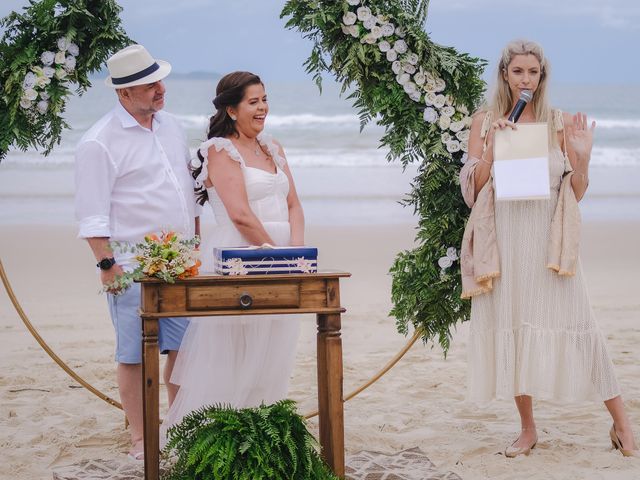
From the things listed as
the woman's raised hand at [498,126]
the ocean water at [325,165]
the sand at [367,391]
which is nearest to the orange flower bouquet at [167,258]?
the sand at [367,391]

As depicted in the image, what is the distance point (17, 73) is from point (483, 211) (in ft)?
8.53

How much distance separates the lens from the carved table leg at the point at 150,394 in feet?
14.4

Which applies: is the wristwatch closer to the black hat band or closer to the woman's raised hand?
the black hat band

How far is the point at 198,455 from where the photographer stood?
14.0 ft

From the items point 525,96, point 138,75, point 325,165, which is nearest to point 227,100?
point 138,75

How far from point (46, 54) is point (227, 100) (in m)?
1.15

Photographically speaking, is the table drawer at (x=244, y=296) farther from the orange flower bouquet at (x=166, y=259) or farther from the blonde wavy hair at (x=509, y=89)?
the blonde wavy hair at (x=509, y=89)

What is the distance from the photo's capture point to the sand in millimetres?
5238

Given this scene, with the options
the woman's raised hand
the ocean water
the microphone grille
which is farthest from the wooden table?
the ocean water

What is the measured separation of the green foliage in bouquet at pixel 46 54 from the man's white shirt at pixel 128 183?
0.58 m

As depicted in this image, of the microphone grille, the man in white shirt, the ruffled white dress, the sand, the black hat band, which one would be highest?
the black hat band

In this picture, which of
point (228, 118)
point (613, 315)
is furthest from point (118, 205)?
point (613, 315)

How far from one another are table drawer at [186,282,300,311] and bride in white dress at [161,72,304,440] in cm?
57

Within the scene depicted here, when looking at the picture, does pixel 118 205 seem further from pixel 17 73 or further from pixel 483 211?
pixel 483 211
